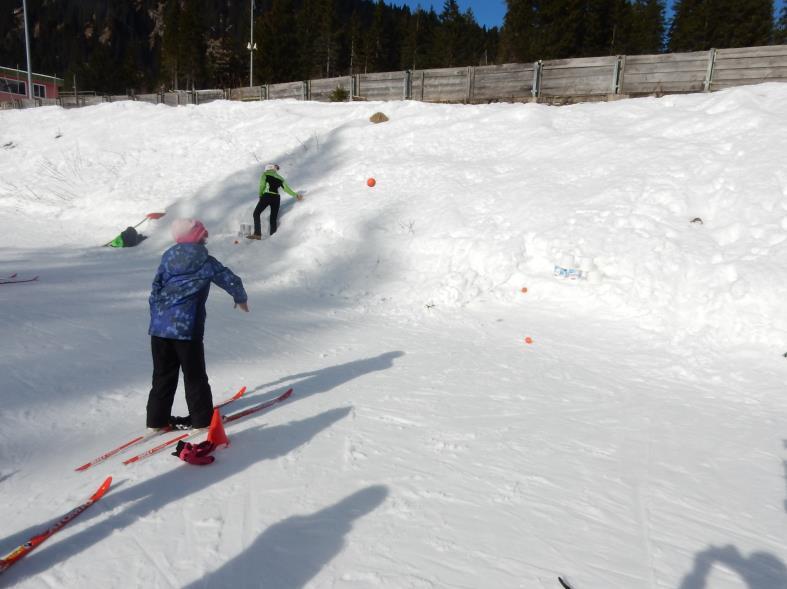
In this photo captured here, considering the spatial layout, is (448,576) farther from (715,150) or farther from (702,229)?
(715,150)

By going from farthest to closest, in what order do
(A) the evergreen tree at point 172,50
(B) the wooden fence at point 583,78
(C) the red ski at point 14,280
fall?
1. (A) the evergreen tree at point 172,50
2. (B) the wooden fence at point 583,78
3. (C) the red ski at point 14,280

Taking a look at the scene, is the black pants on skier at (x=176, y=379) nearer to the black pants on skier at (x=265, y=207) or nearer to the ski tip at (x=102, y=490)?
the ski tip at (x=102, y=490)

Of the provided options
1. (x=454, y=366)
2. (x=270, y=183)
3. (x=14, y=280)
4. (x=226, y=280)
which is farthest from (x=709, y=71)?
(x=14, y=280)

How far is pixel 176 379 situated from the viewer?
3.59 metres

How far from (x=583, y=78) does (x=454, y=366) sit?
38.8 feet

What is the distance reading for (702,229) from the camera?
724cm

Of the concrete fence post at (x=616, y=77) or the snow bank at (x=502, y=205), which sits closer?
the snow bank at (x=502, y=205)

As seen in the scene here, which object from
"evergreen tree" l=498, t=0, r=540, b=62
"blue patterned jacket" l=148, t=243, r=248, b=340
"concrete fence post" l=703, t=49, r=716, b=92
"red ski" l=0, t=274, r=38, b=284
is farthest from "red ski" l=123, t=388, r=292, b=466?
"evergreen tree" l=498, t=0, r=540, b=62

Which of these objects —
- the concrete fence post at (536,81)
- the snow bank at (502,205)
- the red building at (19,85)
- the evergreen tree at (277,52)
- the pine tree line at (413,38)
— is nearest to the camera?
the snow bank at (502,205)

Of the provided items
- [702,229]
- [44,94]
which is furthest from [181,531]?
[44,94]

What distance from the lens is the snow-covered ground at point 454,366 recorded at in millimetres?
2570

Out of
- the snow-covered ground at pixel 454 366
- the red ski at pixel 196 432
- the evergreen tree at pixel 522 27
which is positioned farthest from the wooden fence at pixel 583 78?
the evergreen tree at pixel 522 27

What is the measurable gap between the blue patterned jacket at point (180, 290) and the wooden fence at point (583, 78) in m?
13.1

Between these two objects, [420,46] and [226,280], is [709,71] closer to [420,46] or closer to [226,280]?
[226,280]
